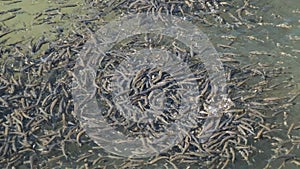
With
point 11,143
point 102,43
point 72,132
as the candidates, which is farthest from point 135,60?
point 11,143

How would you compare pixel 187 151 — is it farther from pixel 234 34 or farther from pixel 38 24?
pixel 38 24

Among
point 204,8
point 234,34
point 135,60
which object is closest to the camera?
point 135,60

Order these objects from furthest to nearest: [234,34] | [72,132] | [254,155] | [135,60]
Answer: [234,34] < [135,60] < [72,132] < [254,155]

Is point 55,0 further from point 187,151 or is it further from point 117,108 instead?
point 187,151

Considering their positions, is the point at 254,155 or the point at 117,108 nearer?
the point at 254,155

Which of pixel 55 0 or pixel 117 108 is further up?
pixel 55 0

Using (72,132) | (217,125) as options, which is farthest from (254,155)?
(72,132)
